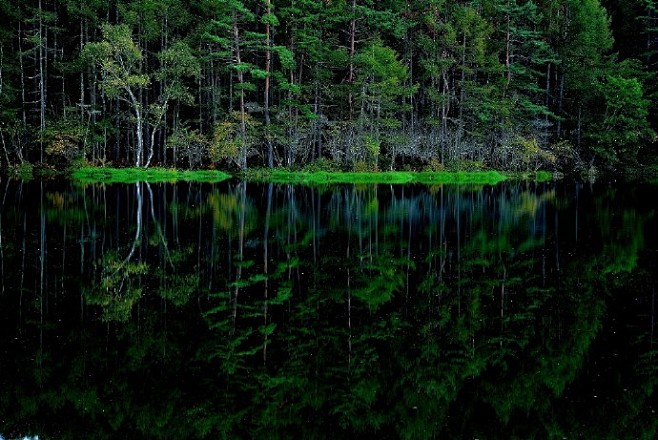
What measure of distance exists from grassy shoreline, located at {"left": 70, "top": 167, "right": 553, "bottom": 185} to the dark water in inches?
969

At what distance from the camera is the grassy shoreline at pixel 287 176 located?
43.2m

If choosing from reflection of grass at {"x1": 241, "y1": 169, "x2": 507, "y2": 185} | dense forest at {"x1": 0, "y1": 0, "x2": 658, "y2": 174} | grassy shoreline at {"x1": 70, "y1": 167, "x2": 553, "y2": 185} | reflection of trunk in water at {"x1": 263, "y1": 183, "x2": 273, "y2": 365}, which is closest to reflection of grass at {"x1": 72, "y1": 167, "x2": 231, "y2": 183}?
grassy shoreline at {"x1": 70, "y1": 167, "x2": 553, "y2": 185}

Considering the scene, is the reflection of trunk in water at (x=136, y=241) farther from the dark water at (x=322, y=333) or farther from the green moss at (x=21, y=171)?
the green moss at (x=21, y=171)

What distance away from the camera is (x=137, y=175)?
4375cm

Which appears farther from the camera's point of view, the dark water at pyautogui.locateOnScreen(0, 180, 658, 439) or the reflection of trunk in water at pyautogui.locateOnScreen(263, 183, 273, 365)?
the reflection of trunk in water at pyautogui.locateOnScreen(263, 183, 273, 365)

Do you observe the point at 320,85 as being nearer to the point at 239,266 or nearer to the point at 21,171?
the point at 21,171

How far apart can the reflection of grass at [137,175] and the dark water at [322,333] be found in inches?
938

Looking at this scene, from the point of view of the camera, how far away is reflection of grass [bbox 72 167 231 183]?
42344 millimetres

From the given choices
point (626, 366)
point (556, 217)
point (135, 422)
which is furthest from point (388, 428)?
point (556, 217)

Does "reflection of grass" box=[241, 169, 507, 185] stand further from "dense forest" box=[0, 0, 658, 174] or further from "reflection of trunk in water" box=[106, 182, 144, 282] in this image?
"reflection of trunk in water" box=[106, 182, 144, 282]

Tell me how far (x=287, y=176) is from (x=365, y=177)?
5.82 meters

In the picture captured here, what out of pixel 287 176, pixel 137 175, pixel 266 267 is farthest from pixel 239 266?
pixel 287 176

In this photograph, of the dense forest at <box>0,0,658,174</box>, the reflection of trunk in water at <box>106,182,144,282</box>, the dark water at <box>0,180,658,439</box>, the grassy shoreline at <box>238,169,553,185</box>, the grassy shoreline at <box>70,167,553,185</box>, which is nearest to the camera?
the dark water at <box>0,180,658,439</box>

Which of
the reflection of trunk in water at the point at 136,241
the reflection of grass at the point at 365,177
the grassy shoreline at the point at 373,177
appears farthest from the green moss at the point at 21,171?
the reflection of trunk in water at the point at 136,241
